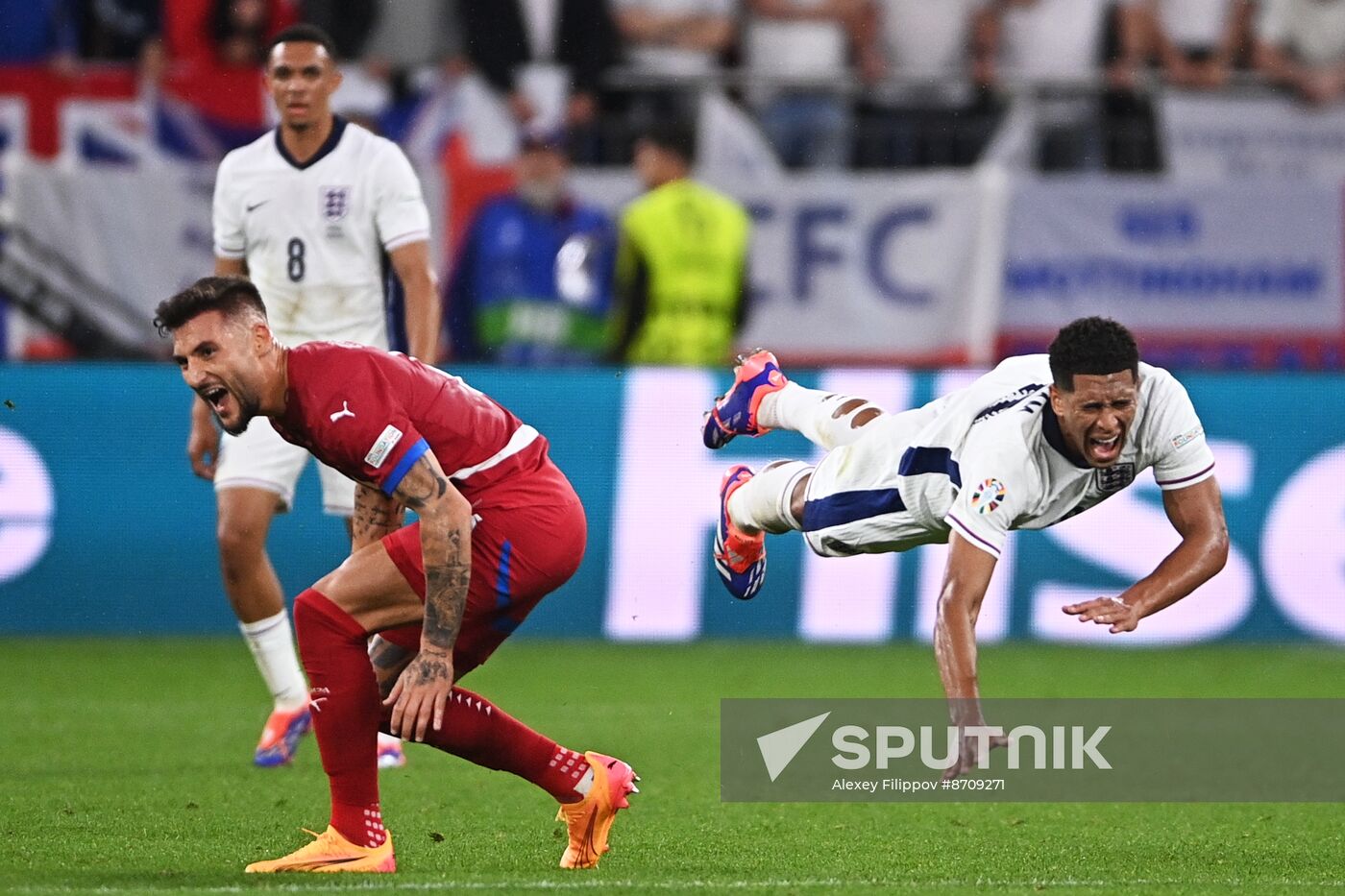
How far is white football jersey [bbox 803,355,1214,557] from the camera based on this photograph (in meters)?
6.79

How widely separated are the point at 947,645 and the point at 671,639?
585 centimetres

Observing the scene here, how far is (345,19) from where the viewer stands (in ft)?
51.7

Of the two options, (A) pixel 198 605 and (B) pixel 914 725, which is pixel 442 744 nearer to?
(B) pixel 914 725

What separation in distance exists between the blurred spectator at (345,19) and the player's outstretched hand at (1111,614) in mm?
10305

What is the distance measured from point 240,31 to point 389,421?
32.9 ft

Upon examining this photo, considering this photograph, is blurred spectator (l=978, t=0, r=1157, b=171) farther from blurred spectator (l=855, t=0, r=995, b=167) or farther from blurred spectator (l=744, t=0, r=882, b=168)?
blurred spectator (l=744, t=0, r=882, b=168)

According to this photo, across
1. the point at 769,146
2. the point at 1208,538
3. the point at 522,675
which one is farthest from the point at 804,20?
the point at 1208,538

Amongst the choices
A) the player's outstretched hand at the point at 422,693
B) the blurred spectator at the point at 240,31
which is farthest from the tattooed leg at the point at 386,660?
the blurred spectator at the point at 240,31

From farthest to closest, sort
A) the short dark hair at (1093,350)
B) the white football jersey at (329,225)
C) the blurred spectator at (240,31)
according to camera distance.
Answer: the blurred spectator at (240,31) → the white football jersey at (329,225) → the short dark hair at (1093,350)

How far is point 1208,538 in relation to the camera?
7105 millimetres

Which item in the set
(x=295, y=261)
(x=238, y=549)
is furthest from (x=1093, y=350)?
(x=238, y=549)

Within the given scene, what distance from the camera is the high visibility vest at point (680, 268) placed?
44.9 ft

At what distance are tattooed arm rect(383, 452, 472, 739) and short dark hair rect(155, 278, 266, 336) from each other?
0.67 m

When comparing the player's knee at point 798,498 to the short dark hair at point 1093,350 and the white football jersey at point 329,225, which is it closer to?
the short dark hair at point 1093,350
